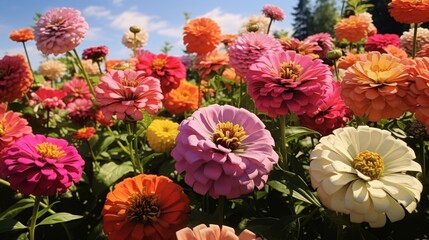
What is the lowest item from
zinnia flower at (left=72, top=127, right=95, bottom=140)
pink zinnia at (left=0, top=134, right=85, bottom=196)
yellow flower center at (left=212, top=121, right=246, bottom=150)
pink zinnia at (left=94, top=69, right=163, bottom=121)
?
zinnia flower at (left=72, top=127, right=95, bottom=140)

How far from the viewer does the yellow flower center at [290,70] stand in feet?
4.70

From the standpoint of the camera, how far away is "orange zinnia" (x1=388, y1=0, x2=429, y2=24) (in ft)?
6.41

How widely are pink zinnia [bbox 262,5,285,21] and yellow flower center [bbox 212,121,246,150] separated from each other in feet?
6.35

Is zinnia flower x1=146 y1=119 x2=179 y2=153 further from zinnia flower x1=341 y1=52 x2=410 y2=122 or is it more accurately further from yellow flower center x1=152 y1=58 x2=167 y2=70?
zinnia flower x1=341 y1=52 x2=410 y2=122

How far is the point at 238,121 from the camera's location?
1.34m

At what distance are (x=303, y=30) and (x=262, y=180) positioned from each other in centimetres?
4461

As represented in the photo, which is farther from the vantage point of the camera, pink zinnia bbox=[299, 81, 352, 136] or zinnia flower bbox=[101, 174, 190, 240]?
pink zinnia bbox=[299, 81, 352, 136]

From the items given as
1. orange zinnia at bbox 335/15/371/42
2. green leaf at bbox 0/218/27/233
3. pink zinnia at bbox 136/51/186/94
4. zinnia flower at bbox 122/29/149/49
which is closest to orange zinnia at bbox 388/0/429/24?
orange zinnia at bbox 335/15/371/42

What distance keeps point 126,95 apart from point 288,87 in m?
0.66

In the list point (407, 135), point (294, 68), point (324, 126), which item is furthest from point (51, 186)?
point (407, 135)

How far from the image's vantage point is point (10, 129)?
5.85 ft

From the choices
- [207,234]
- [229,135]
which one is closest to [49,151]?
[229,135]

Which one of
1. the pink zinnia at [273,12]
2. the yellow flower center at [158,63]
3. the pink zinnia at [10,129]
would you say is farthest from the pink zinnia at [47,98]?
the pink zinnia at [273,12]

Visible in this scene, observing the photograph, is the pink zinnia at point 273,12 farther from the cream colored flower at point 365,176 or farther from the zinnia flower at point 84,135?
the cream colored flower at point 365,176
